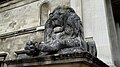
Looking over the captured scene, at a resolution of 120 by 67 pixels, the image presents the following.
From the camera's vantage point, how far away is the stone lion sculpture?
2.98 m

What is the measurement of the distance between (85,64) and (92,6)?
456 cm

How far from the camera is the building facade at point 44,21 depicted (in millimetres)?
6141

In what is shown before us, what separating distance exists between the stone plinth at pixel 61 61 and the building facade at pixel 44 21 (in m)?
3.16

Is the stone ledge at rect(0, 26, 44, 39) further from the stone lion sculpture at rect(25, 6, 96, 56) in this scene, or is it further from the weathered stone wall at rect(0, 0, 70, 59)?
the stone lion sculpture at rect(25, 6, 96, 56)

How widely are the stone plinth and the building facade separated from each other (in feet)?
10.4

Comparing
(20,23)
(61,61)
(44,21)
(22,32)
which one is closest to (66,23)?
(61,61)

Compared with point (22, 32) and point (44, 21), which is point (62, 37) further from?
point (22, 32)

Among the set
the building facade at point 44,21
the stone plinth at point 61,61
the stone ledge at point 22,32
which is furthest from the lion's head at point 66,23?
the stone ledge at point 22,32

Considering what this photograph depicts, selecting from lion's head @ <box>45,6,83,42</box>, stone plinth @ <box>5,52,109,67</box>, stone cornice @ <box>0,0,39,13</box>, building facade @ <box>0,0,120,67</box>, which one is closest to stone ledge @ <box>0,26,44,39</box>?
building facade @ <box>0,0,120,67</box>

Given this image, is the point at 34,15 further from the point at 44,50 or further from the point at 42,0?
the point at 44,50

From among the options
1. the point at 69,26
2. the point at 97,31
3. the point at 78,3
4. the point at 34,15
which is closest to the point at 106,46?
the point at 97,31

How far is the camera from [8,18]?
982cm

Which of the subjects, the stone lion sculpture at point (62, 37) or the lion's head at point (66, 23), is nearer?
the stone lion sculpture at point (62, 37)

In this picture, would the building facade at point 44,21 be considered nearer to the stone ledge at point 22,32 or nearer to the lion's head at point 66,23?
the stone ledge at point 22,32
